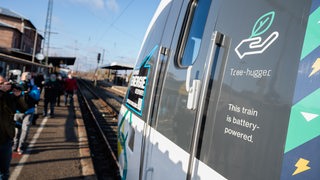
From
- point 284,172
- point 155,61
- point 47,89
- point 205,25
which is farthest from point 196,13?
point 47,89

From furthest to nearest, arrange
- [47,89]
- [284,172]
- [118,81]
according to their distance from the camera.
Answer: [118,81] < [47,89] < [284,172]

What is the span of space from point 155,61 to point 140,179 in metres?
1.24

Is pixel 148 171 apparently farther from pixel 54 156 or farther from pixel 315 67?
pixel 54 156

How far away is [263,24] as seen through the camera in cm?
159

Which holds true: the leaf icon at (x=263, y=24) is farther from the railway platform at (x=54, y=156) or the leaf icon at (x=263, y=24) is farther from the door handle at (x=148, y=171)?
the railway platform at (x=54, y=156)

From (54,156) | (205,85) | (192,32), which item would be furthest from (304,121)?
(54,156)

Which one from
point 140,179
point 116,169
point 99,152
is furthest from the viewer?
point 99,152

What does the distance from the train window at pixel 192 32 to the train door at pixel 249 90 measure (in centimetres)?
31

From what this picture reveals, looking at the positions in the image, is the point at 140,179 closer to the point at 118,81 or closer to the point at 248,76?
the point at 248,76

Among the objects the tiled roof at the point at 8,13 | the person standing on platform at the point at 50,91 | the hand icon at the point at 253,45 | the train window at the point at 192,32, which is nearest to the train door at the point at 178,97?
the train window at the point at 192,32

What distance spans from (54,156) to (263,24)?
260 inches

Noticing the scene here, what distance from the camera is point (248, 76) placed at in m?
1.60

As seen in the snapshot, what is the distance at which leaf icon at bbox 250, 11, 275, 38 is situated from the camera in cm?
155

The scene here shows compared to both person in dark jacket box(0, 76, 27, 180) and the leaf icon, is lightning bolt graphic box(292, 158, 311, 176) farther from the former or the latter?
person in dark jacket box(0, 76, 27, 180)
